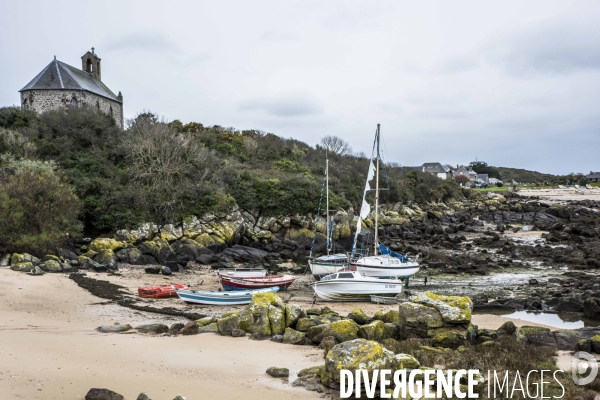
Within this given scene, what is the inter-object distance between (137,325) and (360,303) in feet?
32.8

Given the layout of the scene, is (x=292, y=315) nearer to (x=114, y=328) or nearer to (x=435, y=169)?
(x=114, y=328)

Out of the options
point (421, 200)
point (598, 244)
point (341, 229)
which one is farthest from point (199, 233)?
point (421, 200)

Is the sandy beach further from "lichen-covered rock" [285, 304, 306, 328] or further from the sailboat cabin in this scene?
the sailboat cabin

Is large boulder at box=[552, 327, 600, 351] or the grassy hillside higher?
the grassy hillside

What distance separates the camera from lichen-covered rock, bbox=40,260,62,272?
2295 cm

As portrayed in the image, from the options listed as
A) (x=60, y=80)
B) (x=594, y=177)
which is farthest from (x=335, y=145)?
(x=594, y=177)

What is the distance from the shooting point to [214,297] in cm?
1923

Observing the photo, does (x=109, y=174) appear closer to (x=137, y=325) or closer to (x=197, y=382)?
(x=137, y=325)

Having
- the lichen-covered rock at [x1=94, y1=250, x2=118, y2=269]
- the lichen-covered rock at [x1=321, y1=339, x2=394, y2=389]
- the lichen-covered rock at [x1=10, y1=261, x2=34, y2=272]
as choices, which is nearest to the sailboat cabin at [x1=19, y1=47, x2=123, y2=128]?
the lichen-covered rock at [x1=94, y1=250, x2=118, y2=269]

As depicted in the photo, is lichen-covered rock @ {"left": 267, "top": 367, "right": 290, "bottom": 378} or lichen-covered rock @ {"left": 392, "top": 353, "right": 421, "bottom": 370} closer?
lichen-covered rock @ {"left": 392, "top": 353, "right": 421, "bottom": 370}

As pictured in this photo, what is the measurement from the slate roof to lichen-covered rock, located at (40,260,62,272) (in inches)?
1300

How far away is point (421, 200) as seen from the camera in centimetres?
6331

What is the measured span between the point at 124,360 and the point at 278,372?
3.69 meters

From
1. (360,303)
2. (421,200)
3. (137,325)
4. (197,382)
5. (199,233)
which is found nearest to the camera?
(197,382)
